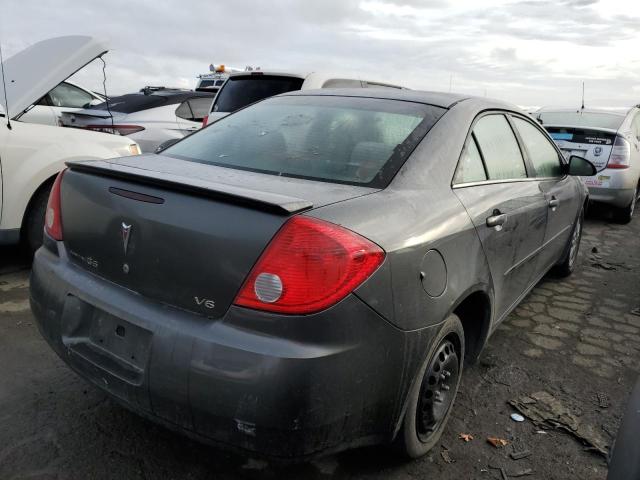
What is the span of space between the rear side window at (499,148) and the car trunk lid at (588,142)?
4277 millimetres

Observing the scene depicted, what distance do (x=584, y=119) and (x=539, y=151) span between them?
183 inches

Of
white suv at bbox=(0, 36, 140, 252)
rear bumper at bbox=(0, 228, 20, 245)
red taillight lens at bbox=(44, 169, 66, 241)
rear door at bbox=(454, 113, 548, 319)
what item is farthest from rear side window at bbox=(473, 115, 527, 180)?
rear bumper at bbox=(0, 228, 20, 245)

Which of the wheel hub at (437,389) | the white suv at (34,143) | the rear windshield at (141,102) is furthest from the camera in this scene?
the rear windshield at (141,102)

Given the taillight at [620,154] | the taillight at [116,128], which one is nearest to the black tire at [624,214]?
the taillight at [620,154]

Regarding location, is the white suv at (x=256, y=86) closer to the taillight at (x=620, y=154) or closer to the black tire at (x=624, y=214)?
the taillight at (x=620, y=154)

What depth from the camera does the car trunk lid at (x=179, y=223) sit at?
1720 mm

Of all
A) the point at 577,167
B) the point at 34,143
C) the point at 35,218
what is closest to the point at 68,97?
the point at 34,143

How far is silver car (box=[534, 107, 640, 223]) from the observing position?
22.7 feet

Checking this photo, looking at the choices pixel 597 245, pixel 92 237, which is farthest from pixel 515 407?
pixel 597 245

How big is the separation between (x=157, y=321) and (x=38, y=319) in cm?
80

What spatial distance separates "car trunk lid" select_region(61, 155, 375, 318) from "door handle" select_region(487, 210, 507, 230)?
749 millimetres

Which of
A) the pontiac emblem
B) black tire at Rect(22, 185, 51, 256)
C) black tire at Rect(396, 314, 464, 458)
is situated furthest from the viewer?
black tire at Rect(22, 185, 51, 256)

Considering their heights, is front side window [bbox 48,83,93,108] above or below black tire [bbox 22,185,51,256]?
above

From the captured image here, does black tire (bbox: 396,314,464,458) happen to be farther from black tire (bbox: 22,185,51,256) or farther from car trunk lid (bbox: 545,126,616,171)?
car trunk lid (bbox: 545,126,616,171)
